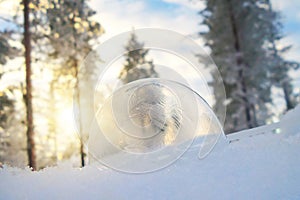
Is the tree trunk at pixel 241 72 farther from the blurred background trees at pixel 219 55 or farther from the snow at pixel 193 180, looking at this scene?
the snow at pixel 193 180

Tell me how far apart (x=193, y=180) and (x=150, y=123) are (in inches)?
66.1

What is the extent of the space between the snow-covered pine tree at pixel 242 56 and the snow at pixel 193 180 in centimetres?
1229

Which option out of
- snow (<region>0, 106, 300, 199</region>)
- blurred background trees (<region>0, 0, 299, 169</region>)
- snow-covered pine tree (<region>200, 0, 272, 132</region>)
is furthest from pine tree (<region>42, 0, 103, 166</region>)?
snow (<region>0, 106, 300, 199</region>)

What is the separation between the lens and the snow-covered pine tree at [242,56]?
17.7 meters

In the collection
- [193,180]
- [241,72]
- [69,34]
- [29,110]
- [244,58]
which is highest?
[69,34]

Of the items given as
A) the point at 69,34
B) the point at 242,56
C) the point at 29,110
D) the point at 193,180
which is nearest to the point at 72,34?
the point at 69,34

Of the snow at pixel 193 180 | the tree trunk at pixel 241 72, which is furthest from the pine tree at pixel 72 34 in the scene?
the snow at pixel 193 180

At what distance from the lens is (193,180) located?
4504 mm

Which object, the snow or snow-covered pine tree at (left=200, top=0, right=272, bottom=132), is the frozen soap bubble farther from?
snow-covered pine tree at (left=200, top=0, right=272, bottom=132)

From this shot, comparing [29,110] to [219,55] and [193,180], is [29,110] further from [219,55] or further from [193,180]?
[219,55]

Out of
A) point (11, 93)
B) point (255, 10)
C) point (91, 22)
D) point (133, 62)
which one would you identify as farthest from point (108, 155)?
point (133, 62)

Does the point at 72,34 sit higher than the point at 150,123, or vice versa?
the point at 72,34

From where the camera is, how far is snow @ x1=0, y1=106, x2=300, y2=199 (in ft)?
13.4

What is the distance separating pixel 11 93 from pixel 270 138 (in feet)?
37.4
